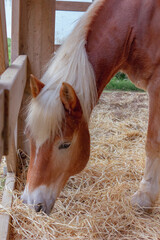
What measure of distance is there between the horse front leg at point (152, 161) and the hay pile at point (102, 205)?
83 mm

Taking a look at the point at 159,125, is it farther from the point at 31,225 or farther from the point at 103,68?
the point at 31,225

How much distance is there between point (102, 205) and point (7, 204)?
0.68 meters

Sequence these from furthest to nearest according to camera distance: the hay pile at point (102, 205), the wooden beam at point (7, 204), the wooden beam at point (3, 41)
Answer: the hay pile at point (102, 205), the wooden beam at point (7, 204), the wooden beam at point (3, 41)

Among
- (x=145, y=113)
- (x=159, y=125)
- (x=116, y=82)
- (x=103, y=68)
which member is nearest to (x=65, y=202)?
(x=159, y=125)

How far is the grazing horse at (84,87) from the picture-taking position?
4.89ft

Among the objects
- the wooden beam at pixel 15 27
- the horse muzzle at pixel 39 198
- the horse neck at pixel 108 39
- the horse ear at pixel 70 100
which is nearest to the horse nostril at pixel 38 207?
the horse muzzle at pixel 39 198

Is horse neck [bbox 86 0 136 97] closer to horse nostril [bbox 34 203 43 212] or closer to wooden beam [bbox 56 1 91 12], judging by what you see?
horse nostril [bbox 34 203 43 212]

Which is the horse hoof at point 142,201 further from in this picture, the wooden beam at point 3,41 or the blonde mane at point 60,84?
the wooden beam at point 3,41

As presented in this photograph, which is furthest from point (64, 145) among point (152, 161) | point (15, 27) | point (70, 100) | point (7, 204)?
point (15, 27)

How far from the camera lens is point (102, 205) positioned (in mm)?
2064

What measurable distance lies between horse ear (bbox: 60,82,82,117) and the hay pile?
620 millimetres

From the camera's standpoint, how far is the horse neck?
1.80 m

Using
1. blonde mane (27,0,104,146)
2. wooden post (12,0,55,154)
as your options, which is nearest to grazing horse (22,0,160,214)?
blonde mane (27,0,104,146)

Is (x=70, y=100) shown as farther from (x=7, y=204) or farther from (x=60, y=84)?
(x=7, y=204)
